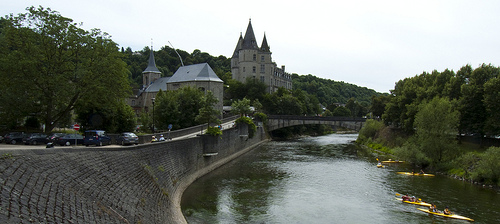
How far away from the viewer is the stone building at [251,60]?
124 metres

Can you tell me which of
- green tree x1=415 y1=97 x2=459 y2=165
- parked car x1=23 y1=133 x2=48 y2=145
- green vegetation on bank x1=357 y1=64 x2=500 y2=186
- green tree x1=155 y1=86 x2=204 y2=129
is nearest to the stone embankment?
parked car x1=23 y1=133 x2=48 y2=145

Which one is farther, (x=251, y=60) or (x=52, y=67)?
(x=251, y=60)

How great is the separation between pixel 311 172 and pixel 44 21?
1191 inches

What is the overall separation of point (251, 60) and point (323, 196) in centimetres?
9871

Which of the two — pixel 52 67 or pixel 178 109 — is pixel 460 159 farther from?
pixel 52 67

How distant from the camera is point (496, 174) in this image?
3259 centimetres

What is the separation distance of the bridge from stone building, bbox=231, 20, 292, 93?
3562 cm

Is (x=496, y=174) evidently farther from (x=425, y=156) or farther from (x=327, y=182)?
(x=327, y=182)

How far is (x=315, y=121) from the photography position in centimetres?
8506

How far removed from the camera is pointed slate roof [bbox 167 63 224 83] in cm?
8331

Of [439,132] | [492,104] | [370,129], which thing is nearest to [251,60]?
[370,129]

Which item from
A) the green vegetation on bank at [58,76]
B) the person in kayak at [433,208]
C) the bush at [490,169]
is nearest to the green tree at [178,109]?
the green vegetation on bank at [58,76]

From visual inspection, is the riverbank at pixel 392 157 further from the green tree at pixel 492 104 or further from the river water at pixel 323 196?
the green tree at pixel 492 104

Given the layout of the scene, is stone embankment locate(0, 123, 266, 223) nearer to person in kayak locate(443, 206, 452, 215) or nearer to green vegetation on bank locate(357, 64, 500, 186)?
person in kayak locate(443, 206, 452, 215)
